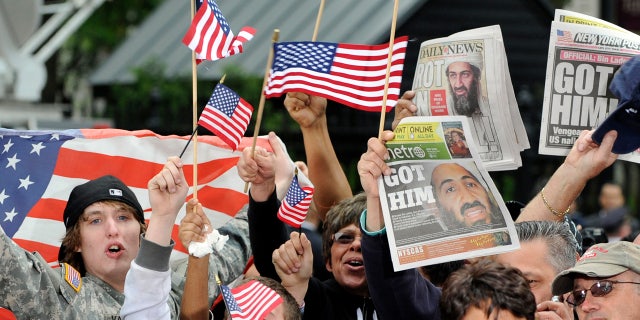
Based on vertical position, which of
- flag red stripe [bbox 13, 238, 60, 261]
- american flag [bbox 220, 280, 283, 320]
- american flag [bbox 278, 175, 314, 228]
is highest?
american flag [bbox 278, 175, 314, 228]

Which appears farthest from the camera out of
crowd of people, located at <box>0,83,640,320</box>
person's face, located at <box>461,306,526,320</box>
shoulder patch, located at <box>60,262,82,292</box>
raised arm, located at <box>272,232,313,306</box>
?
raised arm, located at <box>272,232,313,306</box>

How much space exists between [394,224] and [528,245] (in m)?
0.82

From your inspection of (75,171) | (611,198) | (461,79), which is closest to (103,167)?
(75,171)

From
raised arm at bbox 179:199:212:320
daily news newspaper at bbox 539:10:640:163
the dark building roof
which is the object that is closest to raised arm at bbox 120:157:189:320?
raised arm at bbox 179:199:212:320

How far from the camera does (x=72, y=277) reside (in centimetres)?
497

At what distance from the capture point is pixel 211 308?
18.7ft

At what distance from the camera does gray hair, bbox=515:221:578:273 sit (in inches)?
208

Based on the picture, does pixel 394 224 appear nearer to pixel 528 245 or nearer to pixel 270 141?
pixel 528 245

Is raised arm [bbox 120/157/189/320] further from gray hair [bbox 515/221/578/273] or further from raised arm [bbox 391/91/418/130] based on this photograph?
gray hair [bbox 515/221/578/273]

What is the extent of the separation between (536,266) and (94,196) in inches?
Answer: 74.0

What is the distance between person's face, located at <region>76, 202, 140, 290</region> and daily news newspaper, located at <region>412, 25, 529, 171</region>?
142 centimetres

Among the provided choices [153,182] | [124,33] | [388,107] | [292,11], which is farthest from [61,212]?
[124,33]

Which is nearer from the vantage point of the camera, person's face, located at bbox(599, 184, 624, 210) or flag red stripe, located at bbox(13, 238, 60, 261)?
flag red stripe, located at bbox(13, 238, 60, 261)

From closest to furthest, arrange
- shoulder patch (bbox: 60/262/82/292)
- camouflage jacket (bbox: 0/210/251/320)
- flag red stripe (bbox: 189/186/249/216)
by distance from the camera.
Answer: camouflage jacket (bbox: 0/210/251/320), shoulder patch (bbox: 60/262/82/292), flag red stripe (bbox: 189/186/249/216)
